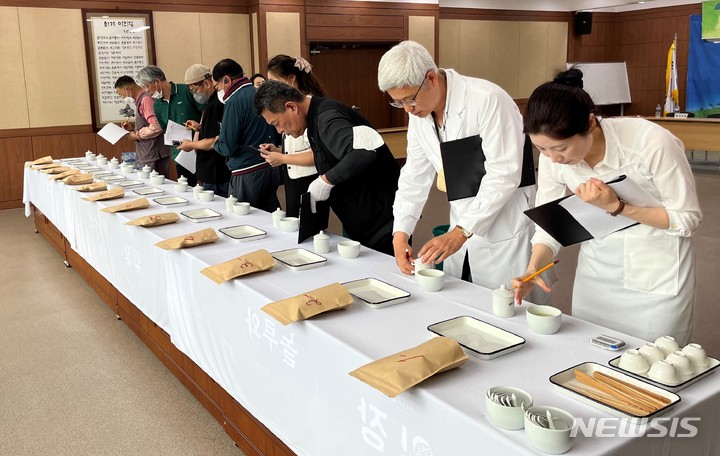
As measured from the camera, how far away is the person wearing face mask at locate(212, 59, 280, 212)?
343 centimetres

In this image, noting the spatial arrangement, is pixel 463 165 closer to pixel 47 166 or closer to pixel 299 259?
pixel 299 259

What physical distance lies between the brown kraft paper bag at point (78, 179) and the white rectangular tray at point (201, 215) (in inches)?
52.4

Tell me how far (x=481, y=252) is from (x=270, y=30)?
6481mm

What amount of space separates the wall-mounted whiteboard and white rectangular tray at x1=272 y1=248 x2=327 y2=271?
1020 centimetres

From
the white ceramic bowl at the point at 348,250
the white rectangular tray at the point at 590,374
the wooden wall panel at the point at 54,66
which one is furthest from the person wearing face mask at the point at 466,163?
the wooden wall panel at the point at 54,66

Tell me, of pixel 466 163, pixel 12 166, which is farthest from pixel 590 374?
pixel 12 166

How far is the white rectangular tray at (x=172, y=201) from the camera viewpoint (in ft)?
10.5

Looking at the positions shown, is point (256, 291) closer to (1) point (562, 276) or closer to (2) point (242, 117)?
(2) point (242, 117)

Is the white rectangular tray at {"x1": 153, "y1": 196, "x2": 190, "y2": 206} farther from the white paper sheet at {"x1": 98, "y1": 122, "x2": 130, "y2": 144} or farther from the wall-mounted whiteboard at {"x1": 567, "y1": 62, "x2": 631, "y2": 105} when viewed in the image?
the wall-mounted whiteboard at {"x1": 567, "y1": 62, "x2": 631, "y2": 105}

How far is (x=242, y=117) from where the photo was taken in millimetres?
3441

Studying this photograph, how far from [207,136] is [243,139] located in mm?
620

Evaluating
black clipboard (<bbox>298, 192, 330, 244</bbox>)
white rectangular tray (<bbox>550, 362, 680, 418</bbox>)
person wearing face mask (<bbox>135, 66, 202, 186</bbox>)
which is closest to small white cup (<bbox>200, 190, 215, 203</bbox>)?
black clipboard (<bbox>298, 192, 330, 244</bbox>)

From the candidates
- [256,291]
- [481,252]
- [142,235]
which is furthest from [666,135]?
[142,235]

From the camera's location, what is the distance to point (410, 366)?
127cm
